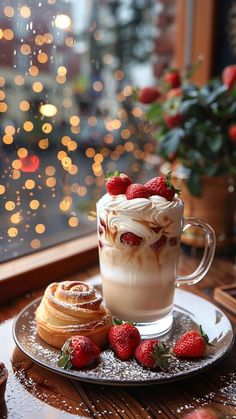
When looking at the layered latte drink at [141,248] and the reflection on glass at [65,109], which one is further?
the reflection on glass at [65,109]

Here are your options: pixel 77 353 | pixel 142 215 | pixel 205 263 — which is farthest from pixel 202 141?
pixel 77 353

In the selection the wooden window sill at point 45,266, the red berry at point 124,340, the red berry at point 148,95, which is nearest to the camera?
the red berry at point 124,340

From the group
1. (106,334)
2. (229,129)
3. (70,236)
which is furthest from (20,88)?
(106,334)

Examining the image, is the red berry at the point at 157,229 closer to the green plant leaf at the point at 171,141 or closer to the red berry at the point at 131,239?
the red berry at the point at 131,239

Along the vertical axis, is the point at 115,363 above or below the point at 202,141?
below

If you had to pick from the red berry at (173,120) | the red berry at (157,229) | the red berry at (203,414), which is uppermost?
the red berry at (173,120)

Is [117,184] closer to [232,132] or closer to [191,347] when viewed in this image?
[191,347]

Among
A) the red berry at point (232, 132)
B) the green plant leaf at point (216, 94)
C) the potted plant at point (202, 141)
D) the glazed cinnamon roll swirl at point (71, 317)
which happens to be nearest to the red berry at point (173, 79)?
the potted plant at point (202, 141)
